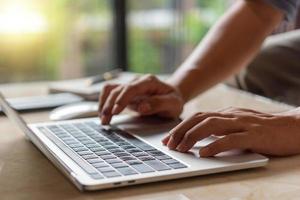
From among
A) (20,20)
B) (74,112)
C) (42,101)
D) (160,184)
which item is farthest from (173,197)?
(20,20)

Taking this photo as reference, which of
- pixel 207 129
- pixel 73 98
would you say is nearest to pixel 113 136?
pixel 207 129

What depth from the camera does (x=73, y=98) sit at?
142cm

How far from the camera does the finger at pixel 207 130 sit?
91 centimetres

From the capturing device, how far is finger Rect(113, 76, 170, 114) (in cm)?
118

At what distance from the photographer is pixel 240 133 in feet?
2.99

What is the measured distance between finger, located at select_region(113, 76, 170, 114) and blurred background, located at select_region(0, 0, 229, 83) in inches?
60.5

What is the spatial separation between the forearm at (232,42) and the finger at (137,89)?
193 millimetres

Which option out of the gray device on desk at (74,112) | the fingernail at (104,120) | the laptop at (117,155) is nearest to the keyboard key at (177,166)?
the laptop at (117,155)

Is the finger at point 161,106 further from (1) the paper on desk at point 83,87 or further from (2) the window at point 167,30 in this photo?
(2) the window at point 167,30

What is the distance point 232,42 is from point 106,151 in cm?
66

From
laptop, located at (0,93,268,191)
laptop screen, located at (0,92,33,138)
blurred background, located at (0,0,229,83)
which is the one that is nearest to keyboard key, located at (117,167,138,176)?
laptop, located at (0,93,268,191)

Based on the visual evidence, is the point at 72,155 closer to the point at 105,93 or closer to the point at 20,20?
the point at 105,93

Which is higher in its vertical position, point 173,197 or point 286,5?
point 286,5

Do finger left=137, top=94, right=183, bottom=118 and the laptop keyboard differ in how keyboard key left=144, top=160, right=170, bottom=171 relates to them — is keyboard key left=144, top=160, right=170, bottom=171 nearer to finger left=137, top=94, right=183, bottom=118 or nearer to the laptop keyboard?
the laptop keyboard
